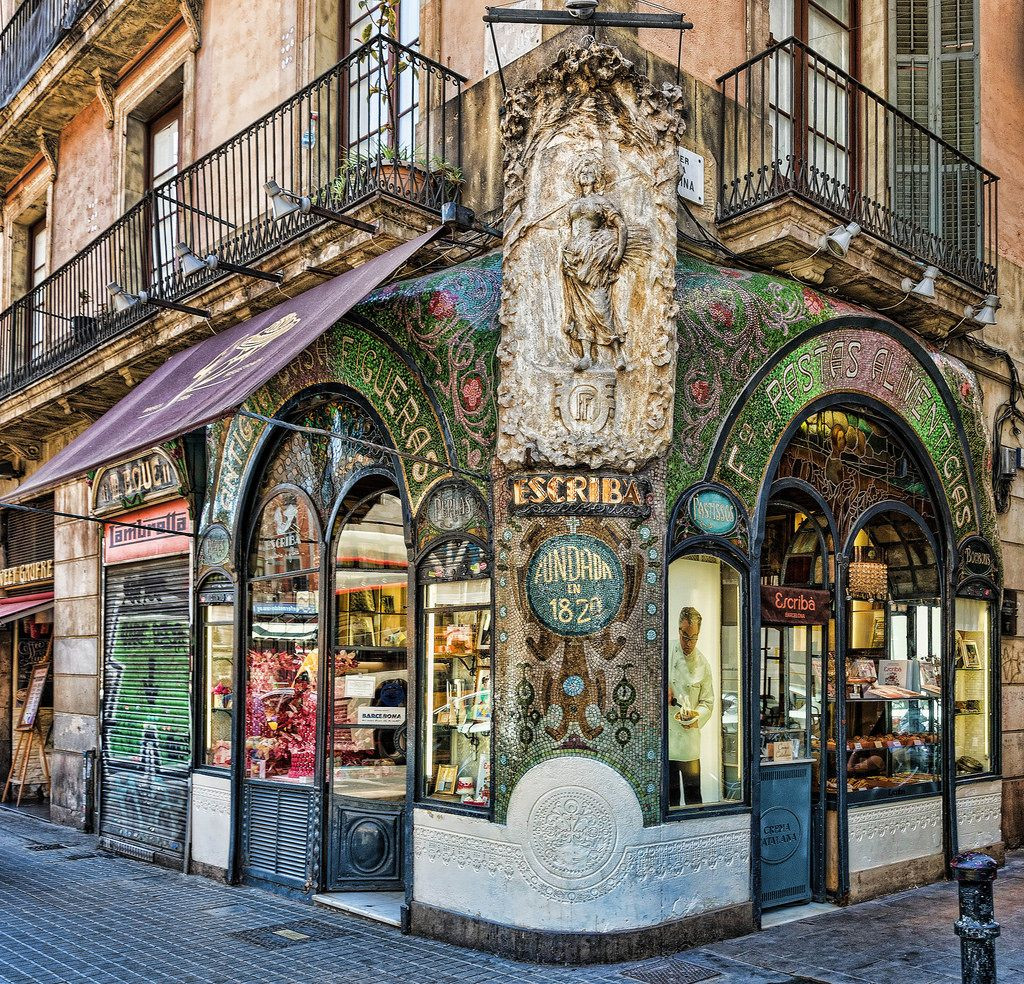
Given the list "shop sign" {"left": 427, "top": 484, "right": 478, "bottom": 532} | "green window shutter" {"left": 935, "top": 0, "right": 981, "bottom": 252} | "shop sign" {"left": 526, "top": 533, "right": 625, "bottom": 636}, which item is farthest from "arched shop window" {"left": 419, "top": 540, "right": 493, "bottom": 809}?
"green window shutter" {"left": 935, "top": 0, "right": 981, "bottom": 252}

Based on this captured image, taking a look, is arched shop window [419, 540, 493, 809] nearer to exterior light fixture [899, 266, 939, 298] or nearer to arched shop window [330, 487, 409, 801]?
arched shop window [330, 487, 409, 801]

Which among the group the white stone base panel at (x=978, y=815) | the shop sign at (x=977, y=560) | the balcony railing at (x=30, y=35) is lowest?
the white stone base panel at (x=978, y=815)

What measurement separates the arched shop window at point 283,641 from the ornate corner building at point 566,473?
0.14 ft

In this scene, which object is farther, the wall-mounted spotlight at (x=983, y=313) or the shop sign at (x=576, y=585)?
the wall-mounted spotlight at (x=983, y=313)

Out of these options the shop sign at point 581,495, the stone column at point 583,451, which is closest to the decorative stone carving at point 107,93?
the stone column at point 583,451

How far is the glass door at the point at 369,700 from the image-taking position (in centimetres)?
873

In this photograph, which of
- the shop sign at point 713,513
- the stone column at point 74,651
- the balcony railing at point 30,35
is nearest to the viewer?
the shop sign at point 713,513

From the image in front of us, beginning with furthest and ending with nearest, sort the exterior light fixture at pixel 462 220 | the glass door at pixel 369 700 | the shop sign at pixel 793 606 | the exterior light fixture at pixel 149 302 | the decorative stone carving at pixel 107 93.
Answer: the decorative stone carving at pixel 107 93, the exterior light fixture at pixel 149 302, the glass door at pixel 369 700, the shop sign at pixel 793 606, the exterior light fixture at pixel 462 220

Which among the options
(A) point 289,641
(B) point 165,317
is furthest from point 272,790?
(B) point 165,317

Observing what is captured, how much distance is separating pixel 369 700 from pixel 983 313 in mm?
6496

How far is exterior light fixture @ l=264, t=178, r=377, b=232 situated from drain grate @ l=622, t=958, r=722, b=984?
5.32m

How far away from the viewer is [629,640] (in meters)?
7.22

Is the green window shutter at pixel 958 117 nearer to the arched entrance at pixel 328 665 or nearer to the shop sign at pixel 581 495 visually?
the shop sign at pixel 581 495

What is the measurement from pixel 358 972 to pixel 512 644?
7.29 ft
